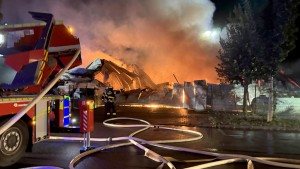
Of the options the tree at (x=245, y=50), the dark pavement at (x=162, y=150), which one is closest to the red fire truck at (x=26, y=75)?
the dark pavement at (x=162, y=150)

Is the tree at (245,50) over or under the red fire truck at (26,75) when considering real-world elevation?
over

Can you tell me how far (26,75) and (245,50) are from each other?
409 inches

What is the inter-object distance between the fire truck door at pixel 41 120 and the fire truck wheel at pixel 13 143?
324 millimetres

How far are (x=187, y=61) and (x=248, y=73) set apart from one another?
18656 mm

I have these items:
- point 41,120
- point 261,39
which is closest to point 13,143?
point 41,120

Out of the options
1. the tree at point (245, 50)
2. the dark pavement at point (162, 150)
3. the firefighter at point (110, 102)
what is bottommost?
the dark pavement at point (162, 150)

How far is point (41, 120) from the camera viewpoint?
693 centimetres

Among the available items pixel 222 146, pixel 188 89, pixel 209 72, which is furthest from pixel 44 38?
pixel 209 72

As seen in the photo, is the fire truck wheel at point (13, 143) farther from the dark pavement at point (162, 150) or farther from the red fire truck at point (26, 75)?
the dark pavement at point (162, 150)

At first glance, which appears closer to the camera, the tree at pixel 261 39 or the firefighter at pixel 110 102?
the tree at pixel 261 39

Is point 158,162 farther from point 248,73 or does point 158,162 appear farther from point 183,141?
point 248,73

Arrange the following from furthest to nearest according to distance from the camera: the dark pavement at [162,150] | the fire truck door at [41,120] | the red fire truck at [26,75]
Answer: the fire truck door at [41,120] → the dark pavement at [162,150] → the red fire truck at [26,75]

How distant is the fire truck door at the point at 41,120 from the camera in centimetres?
674

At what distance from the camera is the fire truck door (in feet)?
22.1
